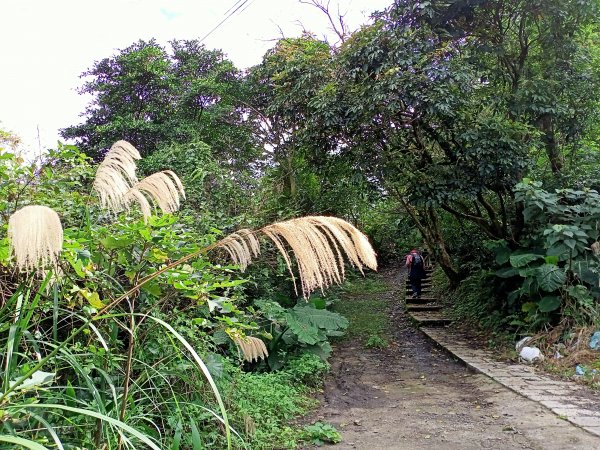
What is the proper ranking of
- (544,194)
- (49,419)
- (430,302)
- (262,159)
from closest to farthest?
(49,419)
(544,194)
(430,302)
(262,159)

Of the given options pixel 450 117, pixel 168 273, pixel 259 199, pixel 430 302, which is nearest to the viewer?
pixel 168 273

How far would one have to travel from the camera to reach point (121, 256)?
2.20m

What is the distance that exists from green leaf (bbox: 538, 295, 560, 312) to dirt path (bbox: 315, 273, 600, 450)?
1298mm

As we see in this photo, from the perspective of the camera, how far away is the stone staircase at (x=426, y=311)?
9484 millimetres

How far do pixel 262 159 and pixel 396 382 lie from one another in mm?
8392

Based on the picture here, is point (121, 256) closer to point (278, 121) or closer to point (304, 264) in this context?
point (304, 264)

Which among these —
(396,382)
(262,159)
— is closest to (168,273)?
(396,382)

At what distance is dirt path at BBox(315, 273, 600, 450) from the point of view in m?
3.69

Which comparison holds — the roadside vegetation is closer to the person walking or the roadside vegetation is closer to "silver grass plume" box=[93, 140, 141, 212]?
"silver grass plume" box=[93, 140, 141, 212]

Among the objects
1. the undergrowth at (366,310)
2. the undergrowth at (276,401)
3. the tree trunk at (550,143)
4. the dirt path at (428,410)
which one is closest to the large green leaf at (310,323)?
the undergrowth at (276,401)

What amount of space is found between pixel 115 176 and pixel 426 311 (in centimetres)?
965

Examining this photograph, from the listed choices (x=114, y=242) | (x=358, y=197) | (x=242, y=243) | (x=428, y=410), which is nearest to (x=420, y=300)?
(x=358, y=197)

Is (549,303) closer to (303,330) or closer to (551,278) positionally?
(551,278)

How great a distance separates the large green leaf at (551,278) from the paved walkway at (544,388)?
41.5 inches
